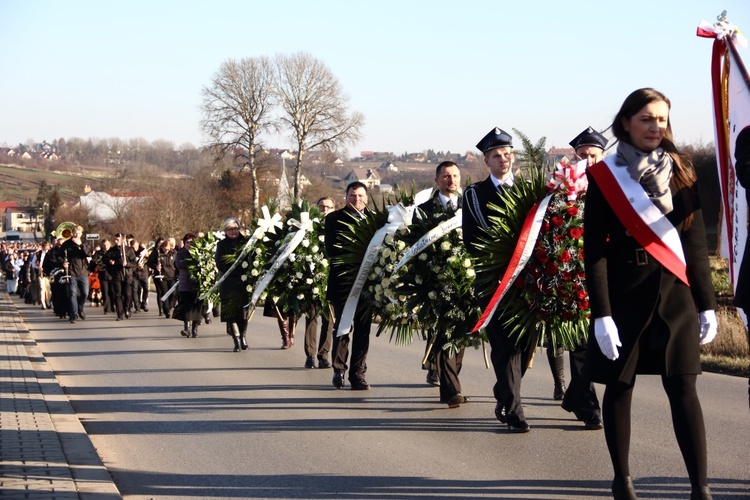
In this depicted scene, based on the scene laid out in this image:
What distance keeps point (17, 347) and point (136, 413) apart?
6504mm

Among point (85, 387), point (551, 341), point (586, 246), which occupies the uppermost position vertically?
point (586, 246)

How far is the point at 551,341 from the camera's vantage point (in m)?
7.70

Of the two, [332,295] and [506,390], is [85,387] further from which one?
[506,390]

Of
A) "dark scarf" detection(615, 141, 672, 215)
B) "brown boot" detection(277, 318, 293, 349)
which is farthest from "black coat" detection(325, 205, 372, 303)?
"dark scarf" detection(615, 141, 672, 215)

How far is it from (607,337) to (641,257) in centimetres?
44

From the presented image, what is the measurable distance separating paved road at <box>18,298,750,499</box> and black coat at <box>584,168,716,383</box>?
47.0 inches

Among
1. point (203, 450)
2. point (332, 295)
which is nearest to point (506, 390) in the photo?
point (203, 450)

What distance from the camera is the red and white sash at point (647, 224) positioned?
4.92m

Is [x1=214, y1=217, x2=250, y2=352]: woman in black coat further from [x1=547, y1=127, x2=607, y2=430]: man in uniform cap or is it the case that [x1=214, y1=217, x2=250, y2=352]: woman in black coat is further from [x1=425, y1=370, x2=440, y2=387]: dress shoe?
[x1=547, y1=127, x2=607, y2=430]: man in uniform cap

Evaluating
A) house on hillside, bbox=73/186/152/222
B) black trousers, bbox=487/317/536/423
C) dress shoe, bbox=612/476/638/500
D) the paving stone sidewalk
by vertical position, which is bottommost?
the paving stone sidewalk

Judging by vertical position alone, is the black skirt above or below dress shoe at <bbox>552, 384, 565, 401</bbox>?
above

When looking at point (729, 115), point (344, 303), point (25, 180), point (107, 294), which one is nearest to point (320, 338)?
point (344, 303)

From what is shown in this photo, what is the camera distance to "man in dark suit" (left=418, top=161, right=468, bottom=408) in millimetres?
8875

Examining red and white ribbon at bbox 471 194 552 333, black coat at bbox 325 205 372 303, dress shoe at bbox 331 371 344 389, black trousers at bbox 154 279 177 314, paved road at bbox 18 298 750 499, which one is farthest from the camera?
black trousers at bbox 154 279 177 314
